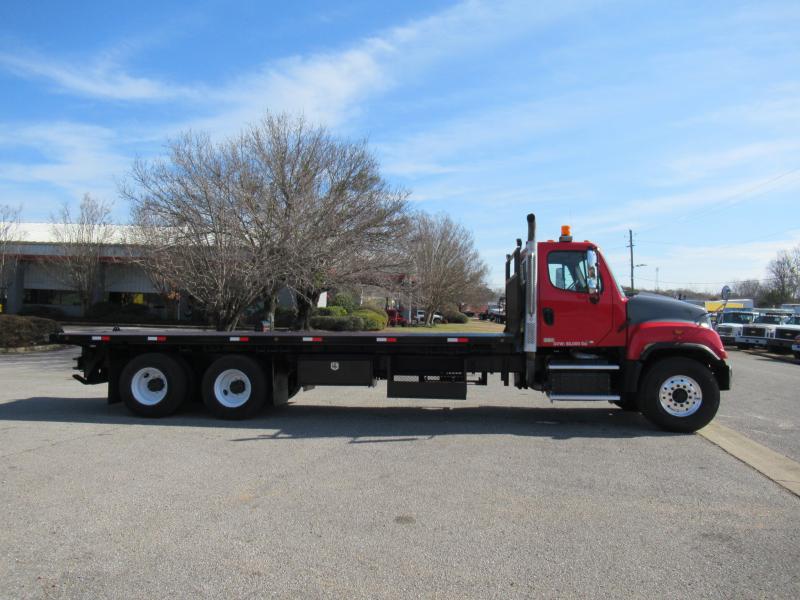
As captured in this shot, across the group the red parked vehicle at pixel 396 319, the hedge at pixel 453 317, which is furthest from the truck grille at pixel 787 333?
the hedge at pixel 453 317

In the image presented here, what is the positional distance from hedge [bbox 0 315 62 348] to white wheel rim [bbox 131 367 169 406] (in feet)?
45.4

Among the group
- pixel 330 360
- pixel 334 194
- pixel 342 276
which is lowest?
pixel 330 360

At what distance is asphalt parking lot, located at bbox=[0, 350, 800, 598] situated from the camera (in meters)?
4.07

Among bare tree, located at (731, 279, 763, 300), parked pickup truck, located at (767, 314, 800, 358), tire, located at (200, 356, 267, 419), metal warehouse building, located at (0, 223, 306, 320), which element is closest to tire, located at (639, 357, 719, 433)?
tire, located at (200, 356, 267, 419)

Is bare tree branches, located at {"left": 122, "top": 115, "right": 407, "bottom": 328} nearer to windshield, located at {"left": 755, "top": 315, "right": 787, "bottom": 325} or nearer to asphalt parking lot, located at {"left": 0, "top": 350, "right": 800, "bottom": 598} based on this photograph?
asphalt parking lot, located at {"left": 0, "top": 350, "right": 800, "bottom": 598}

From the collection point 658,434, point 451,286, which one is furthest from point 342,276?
point 451,286

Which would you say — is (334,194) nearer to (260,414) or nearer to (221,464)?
(260,414)

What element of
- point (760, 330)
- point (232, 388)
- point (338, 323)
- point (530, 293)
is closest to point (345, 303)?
point (338, 323)

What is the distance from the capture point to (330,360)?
32.4 feet

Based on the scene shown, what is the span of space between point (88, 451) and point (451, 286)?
43.1 meters

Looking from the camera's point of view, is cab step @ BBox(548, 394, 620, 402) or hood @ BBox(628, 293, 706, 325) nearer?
cab step @ BBox(548, 394, 620, 402)

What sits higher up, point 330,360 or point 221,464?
point 330,360

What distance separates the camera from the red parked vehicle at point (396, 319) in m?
49.4

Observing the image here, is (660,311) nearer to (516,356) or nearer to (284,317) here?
(516,356)
